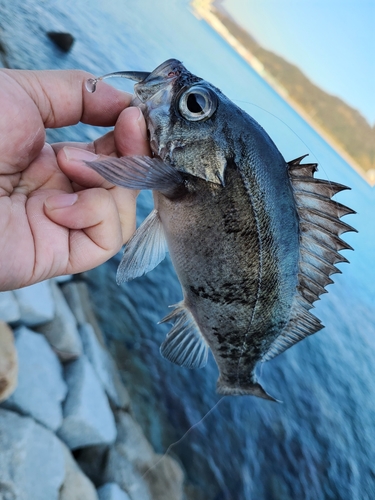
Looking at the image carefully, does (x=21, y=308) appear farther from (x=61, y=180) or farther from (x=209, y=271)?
(x=209, y=271)

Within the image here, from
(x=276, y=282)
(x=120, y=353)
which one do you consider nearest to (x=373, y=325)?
(x=120, y=353)

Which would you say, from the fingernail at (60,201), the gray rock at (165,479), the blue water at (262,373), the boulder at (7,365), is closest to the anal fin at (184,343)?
the fingernail at (60,201)

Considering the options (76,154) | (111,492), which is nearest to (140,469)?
(111,492)

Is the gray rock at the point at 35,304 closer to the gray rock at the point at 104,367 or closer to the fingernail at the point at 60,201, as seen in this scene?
the gray rock at the point at 104,367

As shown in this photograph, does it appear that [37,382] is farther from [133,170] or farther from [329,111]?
[329,111]

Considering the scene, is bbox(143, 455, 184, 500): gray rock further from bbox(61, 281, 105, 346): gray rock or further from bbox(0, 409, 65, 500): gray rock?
bbox(61, 281, 105, 346): gray rock
